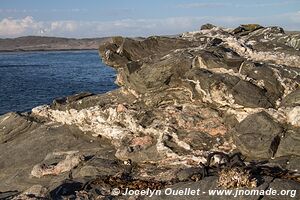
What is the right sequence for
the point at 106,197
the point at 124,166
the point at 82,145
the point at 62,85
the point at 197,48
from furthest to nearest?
the point at 62,85
the point at 197,48
the point at 82,145
the point at 124,166
the point at 106,197

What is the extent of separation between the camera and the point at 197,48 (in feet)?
58.4

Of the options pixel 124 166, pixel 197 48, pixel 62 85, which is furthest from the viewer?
pixel 62 85

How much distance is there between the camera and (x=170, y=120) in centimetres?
1535

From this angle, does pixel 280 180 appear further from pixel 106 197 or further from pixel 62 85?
pixel 62 85

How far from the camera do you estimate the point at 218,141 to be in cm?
1432

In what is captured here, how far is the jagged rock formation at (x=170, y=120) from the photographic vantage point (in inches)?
516

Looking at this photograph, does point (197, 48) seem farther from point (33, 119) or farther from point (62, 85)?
point (62, 85)

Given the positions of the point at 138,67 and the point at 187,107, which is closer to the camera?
the point at 187,107

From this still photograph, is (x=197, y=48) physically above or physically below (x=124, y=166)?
above

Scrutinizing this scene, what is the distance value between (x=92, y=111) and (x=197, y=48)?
4632 mm

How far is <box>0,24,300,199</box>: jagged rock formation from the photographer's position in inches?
516

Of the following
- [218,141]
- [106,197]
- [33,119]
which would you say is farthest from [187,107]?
[33,119]

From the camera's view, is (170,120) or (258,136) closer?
(258,136)

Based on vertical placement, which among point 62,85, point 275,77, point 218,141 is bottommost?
point 62,85
